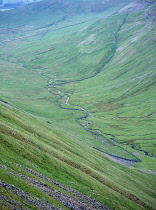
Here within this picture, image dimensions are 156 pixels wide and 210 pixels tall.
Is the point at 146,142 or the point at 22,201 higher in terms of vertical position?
the point at 22,201

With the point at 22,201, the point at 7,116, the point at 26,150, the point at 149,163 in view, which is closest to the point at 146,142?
the point at 149,163

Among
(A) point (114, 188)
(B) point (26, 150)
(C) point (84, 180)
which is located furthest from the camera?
(A) point (114, 188)

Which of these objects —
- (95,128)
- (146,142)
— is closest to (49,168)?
(146,142)

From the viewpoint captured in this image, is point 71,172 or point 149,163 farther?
point 149,163

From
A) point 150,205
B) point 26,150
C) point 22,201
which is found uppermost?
point 22,201

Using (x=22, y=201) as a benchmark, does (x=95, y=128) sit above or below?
below

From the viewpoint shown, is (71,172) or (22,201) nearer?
(22,201)

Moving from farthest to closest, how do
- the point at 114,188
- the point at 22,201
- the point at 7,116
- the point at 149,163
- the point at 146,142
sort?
the point at 146,142, the point at 149,163, the point at 7,116, the point at 114,188, the point at 22,201

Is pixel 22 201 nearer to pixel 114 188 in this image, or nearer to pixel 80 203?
pixel 80 203

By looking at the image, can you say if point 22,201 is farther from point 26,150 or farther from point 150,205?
point 150,205
